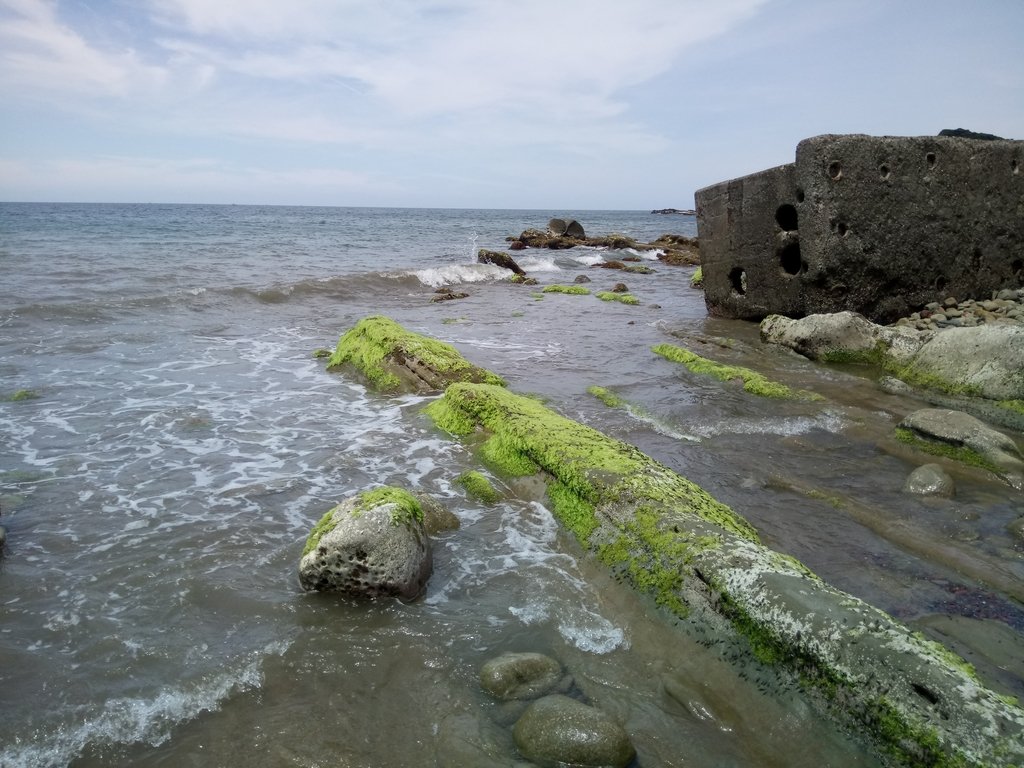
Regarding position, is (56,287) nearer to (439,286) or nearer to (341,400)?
(439,286)

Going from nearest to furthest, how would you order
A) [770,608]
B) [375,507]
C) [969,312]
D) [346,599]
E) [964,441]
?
1. [770,608]
2. [346,599]
3. [375,507]
4. [964,441]
5. [969,312]

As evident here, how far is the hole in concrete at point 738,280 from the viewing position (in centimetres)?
1298

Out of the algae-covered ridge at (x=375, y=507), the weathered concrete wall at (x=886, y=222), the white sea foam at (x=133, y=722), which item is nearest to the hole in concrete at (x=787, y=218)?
the weathered concrete wall at (x=886, y=222)

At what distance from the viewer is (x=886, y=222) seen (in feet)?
34.7

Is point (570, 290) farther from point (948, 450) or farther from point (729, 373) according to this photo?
point (948, 450)

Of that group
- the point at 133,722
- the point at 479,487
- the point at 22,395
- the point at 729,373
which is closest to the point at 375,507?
the point at 479,487

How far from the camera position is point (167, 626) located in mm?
3814

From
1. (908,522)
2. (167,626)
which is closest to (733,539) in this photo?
(908,522)

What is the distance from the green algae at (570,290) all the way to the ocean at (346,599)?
29.8 ft

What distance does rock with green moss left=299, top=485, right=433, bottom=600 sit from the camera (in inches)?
161

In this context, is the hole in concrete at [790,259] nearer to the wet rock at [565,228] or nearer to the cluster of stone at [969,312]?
the cluster of stone at [969,312]

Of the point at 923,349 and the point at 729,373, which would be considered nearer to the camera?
the point at 923,349

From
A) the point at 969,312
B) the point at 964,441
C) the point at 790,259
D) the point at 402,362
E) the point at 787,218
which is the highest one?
the point at 787,218

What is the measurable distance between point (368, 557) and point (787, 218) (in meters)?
10.2
